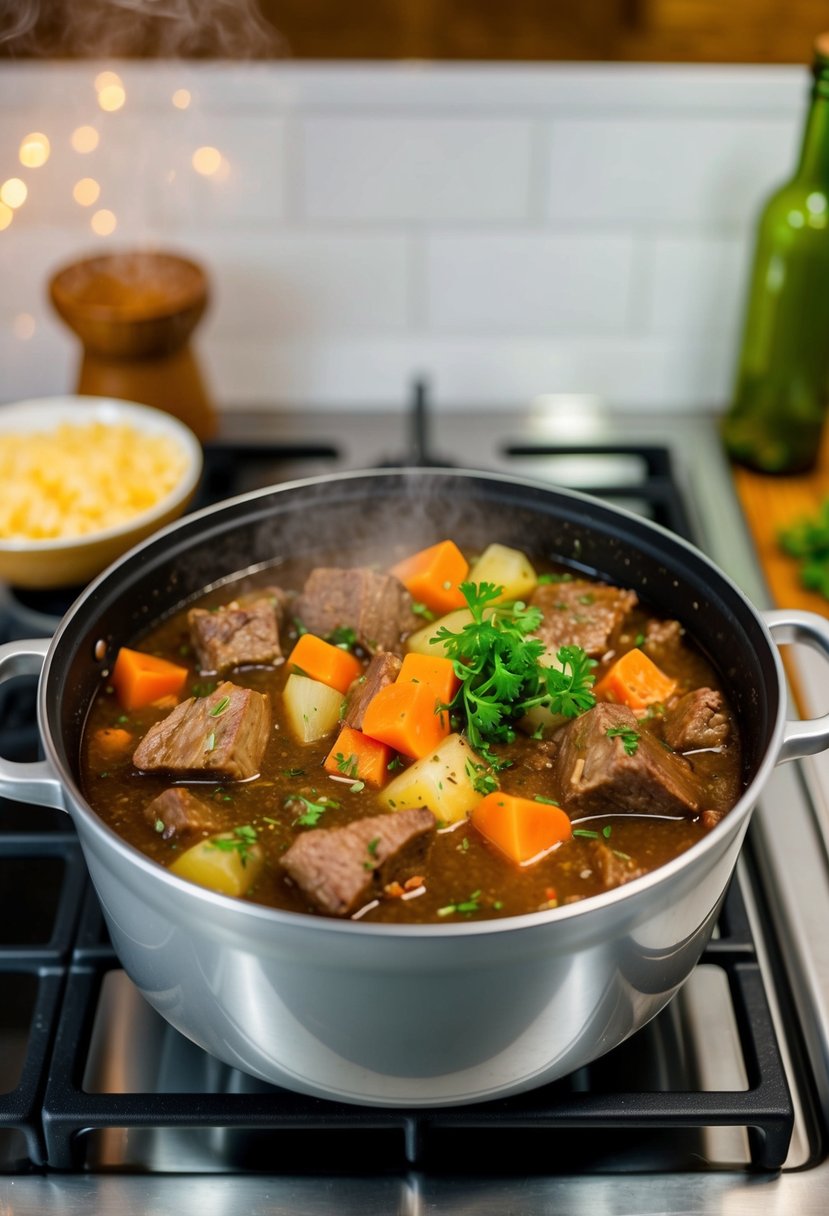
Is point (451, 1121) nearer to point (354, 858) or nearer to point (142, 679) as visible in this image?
point (354, 858)

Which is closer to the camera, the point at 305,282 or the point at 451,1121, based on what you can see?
the point at 451,1121

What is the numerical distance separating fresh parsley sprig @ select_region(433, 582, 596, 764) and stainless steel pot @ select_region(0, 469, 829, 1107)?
0.75ft

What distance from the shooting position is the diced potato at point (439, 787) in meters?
1.43

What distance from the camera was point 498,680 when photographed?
1.50m

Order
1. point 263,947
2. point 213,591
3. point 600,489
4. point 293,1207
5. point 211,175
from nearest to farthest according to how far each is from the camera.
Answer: point 263,947 < point 293,1207 < point 213,591 < point 600,489 < point 211,175

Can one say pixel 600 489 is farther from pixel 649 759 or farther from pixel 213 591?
pixel 649 759

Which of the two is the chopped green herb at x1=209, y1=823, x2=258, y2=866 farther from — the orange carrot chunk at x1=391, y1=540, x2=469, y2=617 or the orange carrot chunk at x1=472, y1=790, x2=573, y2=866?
the orange carrot chunk at x1=391, y1=540, x2=469, y2=617

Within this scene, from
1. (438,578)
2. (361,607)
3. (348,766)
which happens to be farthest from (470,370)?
(348,766)

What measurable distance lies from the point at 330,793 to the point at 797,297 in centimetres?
138

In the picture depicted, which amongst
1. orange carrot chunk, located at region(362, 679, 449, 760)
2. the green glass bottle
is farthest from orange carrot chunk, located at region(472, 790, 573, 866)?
the green glass bottle

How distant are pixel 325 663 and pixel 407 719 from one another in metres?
0.23

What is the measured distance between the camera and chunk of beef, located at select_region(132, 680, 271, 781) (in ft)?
4.85

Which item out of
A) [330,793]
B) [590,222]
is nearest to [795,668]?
[330,793]

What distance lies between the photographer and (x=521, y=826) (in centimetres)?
138
